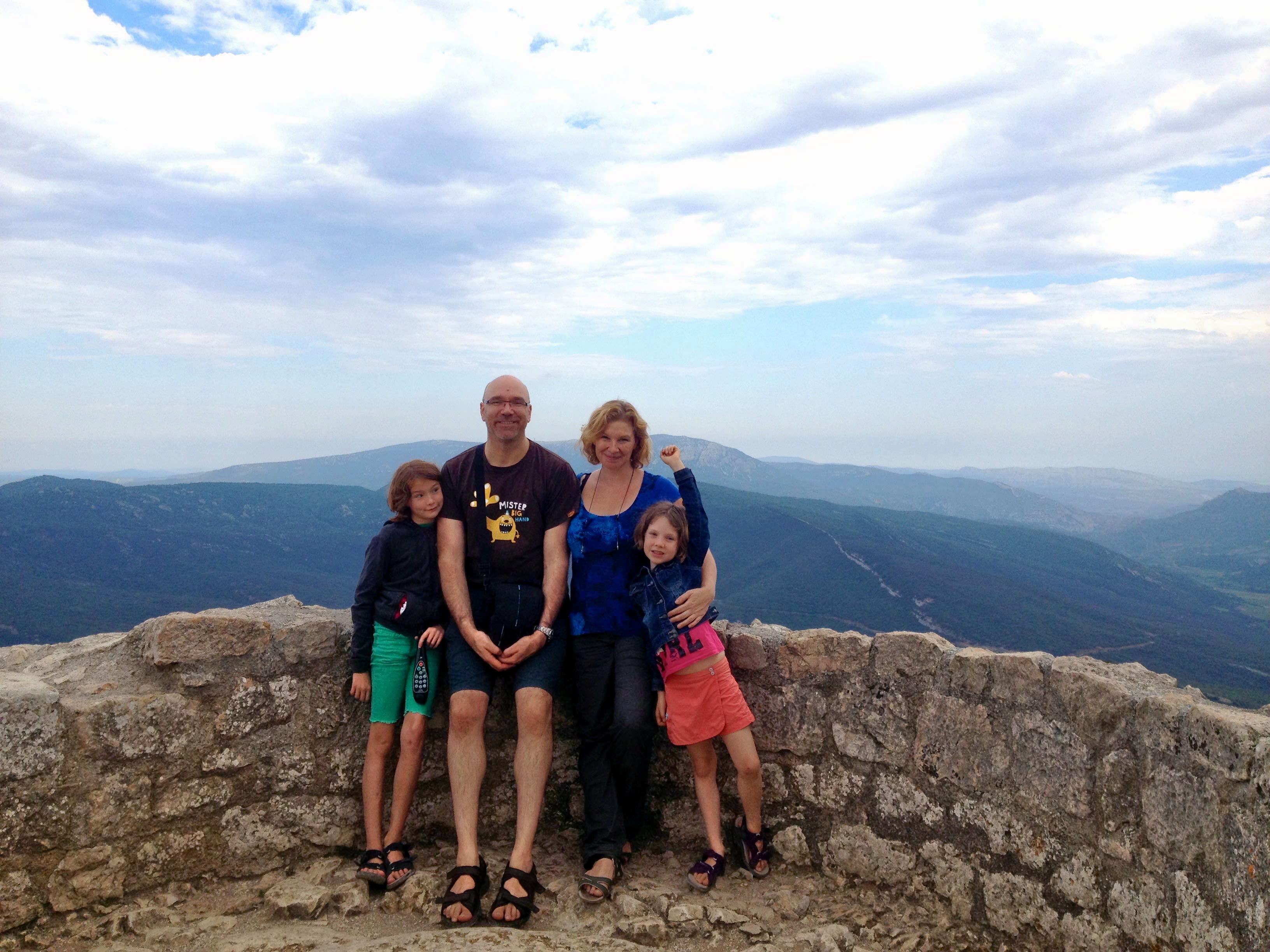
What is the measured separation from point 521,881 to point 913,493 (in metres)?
208

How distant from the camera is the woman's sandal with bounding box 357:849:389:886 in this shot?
3729mm

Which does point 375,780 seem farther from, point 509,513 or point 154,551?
point 154,551

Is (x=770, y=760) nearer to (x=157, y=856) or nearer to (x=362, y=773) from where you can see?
(x=362, y=773)

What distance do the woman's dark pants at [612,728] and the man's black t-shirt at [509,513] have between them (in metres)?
0.52

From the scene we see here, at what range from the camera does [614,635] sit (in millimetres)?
4102

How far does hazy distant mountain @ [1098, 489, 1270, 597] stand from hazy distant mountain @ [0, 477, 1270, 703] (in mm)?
31473

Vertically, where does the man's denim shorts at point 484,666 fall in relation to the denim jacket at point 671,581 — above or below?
below

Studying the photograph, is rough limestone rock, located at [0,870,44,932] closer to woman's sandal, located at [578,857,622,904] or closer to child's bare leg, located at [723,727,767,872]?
woman's sandal, located at [578,857,622,904]

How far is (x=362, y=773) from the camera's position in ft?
13.5

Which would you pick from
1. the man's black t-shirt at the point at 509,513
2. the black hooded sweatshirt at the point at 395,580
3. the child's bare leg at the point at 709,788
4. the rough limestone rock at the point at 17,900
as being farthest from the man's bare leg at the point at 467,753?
the rough limestone rock at the point at 17,900

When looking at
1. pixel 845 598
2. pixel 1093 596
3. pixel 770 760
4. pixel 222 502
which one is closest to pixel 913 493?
pixel 1093 596

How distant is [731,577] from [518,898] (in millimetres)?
64414

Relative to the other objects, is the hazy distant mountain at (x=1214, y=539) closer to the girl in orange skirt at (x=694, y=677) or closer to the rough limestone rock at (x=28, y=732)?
the girl in orange skirt at (x=694, y=677)

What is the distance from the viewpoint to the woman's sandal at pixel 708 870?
3.83 m
